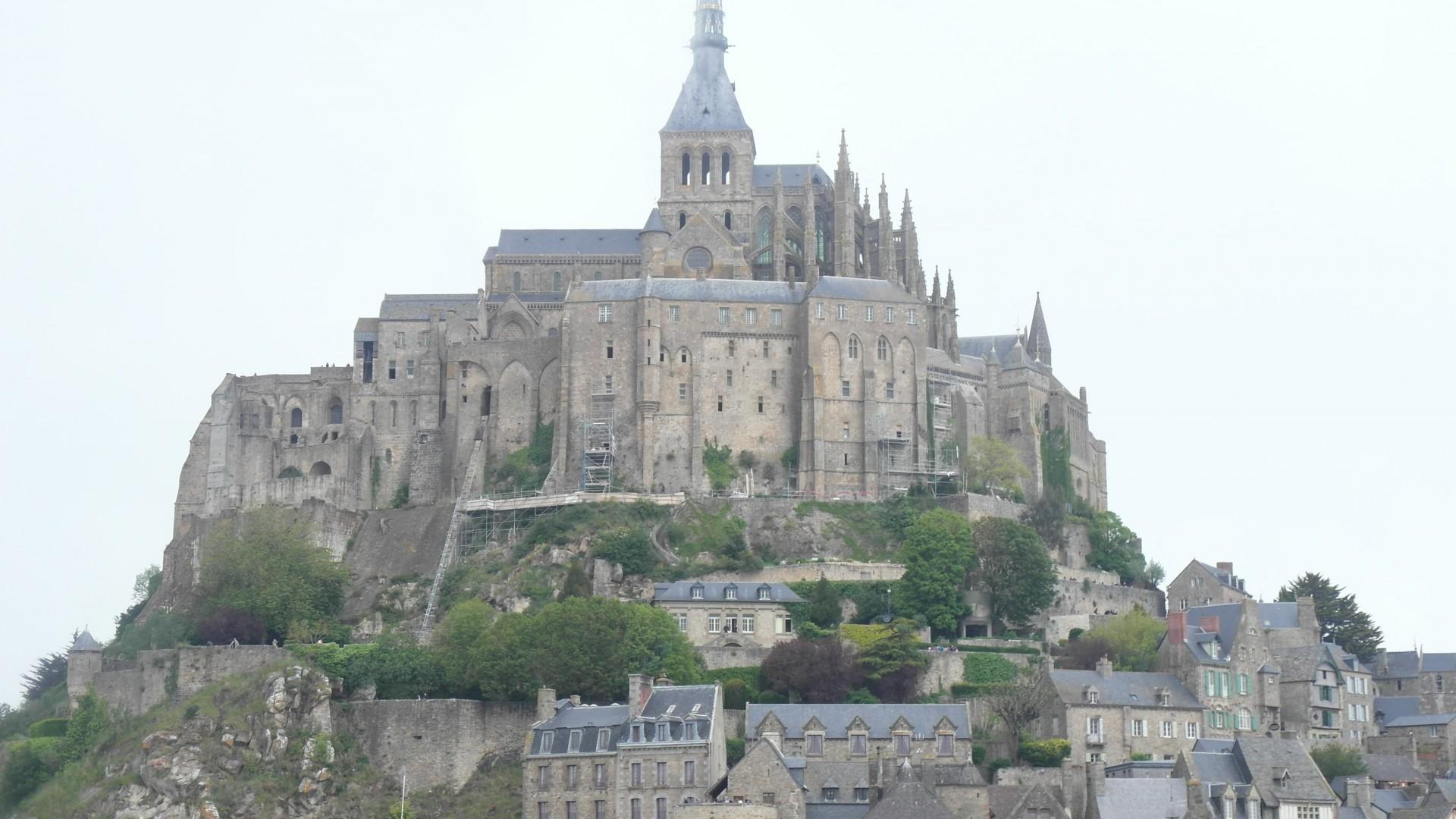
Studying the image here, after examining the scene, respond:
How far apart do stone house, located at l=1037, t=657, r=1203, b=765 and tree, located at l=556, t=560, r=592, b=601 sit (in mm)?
19762

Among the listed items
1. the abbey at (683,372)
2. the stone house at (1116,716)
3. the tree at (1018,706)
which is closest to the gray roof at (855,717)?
the tree at (1018,706)

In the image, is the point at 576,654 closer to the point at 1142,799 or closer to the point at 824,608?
Result: the point at 824,608

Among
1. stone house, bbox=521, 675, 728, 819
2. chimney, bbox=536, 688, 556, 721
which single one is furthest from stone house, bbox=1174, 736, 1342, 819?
chimney, bbox=536, 688, 556, 721

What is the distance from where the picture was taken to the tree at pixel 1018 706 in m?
83.5

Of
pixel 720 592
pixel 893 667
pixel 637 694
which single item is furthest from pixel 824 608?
pixel 637 694

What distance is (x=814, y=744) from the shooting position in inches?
3184

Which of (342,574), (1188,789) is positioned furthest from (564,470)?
(1188,789)

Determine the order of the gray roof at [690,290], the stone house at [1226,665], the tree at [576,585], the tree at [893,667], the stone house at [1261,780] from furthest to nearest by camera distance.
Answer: the gray roof at [690,290], the tree at [576,585], the tree at [893,667], the stone house at [1226,665], the stone house at [1261,780]

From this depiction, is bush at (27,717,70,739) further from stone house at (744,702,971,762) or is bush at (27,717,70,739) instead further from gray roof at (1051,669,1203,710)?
gray roof at (1051,669,1203,710)

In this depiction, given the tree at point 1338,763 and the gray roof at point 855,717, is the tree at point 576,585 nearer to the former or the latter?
the gray roof at point 855,717

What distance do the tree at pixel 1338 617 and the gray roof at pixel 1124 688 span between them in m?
14.8

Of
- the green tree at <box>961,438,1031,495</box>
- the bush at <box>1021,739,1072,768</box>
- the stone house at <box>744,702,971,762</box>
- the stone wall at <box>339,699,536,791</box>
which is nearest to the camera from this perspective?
the stone house at <box>744,702,971,762</box>

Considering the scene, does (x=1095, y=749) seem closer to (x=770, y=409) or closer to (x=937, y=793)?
(x=937, y=793)

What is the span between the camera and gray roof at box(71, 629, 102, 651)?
9425 centimetres
